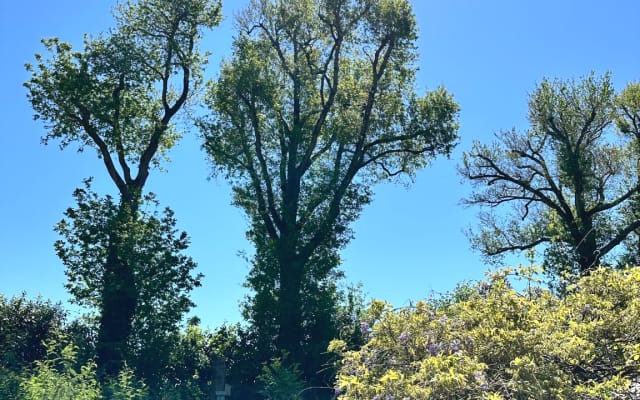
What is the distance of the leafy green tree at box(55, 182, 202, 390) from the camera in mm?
16656

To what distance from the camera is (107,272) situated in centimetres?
1689

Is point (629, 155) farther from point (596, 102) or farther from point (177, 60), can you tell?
point (177, 60)

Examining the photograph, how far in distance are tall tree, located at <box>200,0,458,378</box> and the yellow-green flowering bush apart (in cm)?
1304

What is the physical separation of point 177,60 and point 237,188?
4.78m

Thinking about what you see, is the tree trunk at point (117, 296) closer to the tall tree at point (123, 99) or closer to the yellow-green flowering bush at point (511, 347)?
the tall tree at point (123, 99)

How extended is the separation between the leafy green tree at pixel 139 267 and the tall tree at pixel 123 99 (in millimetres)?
169

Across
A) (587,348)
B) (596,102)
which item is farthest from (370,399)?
(596,102)

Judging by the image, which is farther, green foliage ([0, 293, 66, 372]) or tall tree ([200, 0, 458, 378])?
tall tree ([200, 0, 458, 378])

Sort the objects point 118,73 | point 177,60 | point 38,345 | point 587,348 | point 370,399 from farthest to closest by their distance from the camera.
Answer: point 177,60 → point 118,73 → point 38,345 → point 370,399 → point 587,348

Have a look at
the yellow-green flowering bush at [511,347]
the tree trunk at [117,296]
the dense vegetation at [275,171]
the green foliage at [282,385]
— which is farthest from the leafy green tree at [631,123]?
the yellow-green flowering bush at [511,347]

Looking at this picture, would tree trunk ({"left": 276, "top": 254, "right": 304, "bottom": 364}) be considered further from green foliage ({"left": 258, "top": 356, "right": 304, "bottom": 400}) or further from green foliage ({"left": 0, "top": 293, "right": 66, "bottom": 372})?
green foliage ({"left": 0, "top": 293, "right": 66, "bottom": 372})

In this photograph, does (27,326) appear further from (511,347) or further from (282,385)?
→ (511,347)

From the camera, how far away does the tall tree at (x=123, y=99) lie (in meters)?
16.8

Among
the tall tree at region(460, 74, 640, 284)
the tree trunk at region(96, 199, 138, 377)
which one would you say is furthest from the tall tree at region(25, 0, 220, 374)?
the tall tree at region(460, 74, 640, 284)
